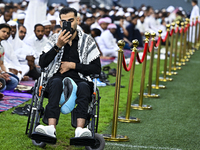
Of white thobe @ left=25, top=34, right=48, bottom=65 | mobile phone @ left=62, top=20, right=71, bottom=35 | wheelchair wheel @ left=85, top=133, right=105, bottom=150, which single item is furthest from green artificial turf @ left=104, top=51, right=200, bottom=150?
white thobe @ left=25, top=34, right=48, bottom=65

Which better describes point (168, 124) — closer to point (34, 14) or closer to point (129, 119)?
point (129, 119)

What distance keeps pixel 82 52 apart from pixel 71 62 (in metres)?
0.20

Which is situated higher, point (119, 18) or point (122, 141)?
point (119, 18)

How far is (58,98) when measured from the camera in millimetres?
4008

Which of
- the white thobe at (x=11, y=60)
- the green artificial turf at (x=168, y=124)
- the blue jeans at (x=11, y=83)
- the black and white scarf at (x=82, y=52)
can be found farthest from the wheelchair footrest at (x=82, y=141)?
the white thobe at (x=11, y=60)

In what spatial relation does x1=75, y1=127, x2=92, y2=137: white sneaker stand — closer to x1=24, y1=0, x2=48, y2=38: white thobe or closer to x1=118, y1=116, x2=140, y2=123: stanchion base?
x1=118, y1=116, x2=140, y2=123: stanchion base

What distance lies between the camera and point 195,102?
6.79 metres

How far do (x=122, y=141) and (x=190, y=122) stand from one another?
1.34 metres

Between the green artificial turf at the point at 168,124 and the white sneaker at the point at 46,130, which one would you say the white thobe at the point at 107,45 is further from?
the white sneaker at the point at 46,130

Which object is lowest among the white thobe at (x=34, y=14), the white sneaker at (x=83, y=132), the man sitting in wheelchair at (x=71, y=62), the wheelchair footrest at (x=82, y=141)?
the wheelchair footrest at (x=82, y=141)

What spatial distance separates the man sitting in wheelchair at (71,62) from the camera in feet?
13.1

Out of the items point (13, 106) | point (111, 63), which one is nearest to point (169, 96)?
point (13, 106)

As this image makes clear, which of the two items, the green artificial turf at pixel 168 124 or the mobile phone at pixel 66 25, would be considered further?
the green artificial turf at pixel 168 124

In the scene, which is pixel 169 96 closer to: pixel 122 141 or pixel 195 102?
pixel 195 102
